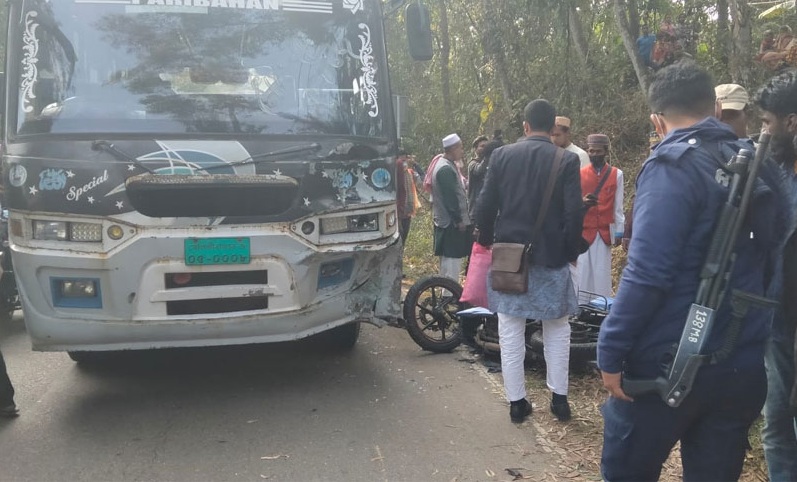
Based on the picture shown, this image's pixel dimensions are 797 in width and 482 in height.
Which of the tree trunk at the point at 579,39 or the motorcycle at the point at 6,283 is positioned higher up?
the tree trunk at the point at 579,39

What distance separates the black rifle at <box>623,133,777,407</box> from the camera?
7.29 ft

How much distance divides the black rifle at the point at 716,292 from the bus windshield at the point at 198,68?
3.05 metres

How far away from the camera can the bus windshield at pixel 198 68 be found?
4.54m

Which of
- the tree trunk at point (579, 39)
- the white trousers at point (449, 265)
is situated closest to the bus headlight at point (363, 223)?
the white trousers at point (449, 265)

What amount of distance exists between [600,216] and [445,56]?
1230cm

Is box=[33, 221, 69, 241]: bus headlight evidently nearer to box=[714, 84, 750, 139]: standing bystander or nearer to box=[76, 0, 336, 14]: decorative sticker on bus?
box=[76, 0, 336, 14]: decorative sticker on bus

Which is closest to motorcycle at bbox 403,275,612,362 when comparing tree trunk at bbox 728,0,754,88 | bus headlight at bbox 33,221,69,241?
bus headlight at bbox 33,221,69,241

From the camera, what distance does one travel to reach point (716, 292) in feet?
7.32

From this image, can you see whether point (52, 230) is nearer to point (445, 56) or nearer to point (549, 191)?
point (549, 191)

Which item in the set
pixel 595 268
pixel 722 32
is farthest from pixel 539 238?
pixel 722 32

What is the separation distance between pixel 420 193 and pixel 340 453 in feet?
41.0

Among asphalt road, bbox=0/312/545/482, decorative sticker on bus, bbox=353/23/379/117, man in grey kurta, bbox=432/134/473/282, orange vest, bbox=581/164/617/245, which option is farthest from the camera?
man in grey kurta, bbox=432/134/473/282

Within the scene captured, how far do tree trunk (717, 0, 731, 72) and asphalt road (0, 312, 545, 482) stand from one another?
6823 millimetres

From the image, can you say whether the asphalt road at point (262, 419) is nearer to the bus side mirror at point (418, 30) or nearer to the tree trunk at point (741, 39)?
the bus side mirror at point (418, 30)
